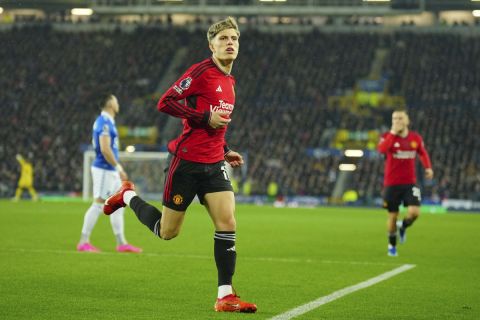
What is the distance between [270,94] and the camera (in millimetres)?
45469

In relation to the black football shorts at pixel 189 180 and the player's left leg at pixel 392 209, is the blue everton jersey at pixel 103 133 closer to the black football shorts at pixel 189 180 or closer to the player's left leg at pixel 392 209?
the player's left leg at pixel 392 209

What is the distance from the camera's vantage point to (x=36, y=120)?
4462cm

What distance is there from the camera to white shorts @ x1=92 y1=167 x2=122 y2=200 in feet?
41.2

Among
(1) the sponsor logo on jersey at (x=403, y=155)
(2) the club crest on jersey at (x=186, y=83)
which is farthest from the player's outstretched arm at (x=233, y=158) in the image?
(1) the sponsor logo on jersey at (x=403, y=155)

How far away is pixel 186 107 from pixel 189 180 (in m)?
0.63

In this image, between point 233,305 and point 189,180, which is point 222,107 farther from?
point 233,305

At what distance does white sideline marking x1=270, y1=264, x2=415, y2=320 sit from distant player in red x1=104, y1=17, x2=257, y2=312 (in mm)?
310

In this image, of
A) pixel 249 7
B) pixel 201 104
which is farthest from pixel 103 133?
pixel 249 7

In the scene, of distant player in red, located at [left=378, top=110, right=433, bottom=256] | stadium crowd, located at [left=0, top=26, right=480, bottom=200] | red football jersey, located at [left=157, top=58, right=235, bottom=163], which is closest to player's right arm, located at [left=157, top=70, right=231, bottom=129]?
red football jersey, located at [left=157, top=58, right=235, bottom=163]

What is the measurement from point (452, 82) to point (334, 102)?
18.7 ft

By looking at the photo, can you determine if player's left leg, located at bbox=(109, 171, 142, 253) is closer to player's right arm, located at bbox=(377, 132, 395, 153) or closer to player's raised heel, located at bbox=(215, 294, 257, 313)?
player's right arm, located at bbox=(377, 132, 395, 153)

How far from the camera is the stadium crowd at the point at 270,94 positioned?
39469mm

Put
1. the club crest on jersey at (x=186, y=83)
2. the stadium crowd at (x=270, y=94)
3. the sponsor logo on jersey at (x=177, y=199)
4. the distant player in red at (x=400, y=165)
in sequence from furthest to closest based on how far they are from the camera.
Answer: the stadium crowd at (x=270, y=94)
the distant player in red at (x=400, y=165)
the sponsor logo on jersey at (x=177, y=199)
the club crest on jersey at (x=186, y=83)

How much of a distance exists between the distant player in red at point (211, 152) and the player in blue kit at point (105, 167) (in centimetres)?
521
